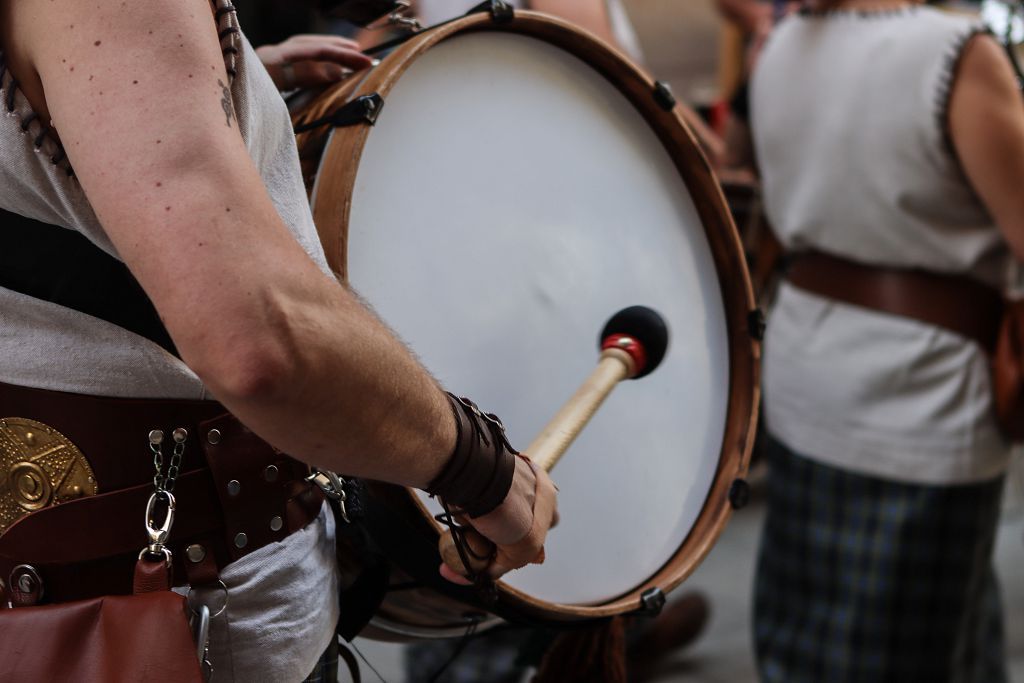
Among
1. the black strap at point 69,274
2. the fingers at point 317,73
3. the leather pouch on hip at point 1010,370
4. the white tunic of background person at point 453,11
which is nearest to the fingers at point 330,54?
the fingers at point 317,73

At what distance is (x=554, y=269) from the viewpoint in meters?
1.05

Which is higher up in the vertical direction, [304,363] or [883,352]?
[304,363]

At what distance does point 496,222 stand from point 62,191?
0.41 m

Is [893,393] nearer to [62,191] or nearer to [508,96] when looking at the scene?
[508,96]

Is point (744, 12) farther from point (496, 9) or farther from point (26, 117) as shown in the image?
point (26, 117)

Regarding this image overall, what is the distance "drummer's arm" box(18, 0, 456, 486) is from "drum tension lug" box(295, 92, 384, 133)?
8.4 inches

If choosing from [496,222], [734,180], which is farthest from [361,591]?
[734,180]

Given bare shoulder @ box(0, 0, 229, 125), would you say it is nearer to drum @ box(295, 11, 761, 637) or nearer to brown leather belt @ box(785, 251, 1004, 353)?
drum @ box(295, 11, 761, 637)

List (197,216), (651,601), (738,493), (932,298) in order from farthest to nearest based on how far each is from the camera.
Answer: (932,298), (738,493), (651,601), (197,216)

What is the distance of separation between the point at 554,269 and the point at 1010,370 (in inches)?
38.8

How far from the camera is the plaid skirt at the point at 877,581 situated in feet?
5.91

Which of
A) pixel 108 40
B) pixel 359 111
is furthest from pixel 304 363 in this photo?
pixel 359 111

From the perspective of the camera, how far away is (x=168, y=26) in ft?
2.01

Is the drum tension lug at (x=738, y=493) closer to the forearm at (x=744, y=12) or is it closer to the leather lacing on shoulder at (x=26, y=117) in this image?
the leather lacing on shoulder at (x=26, y=117)
